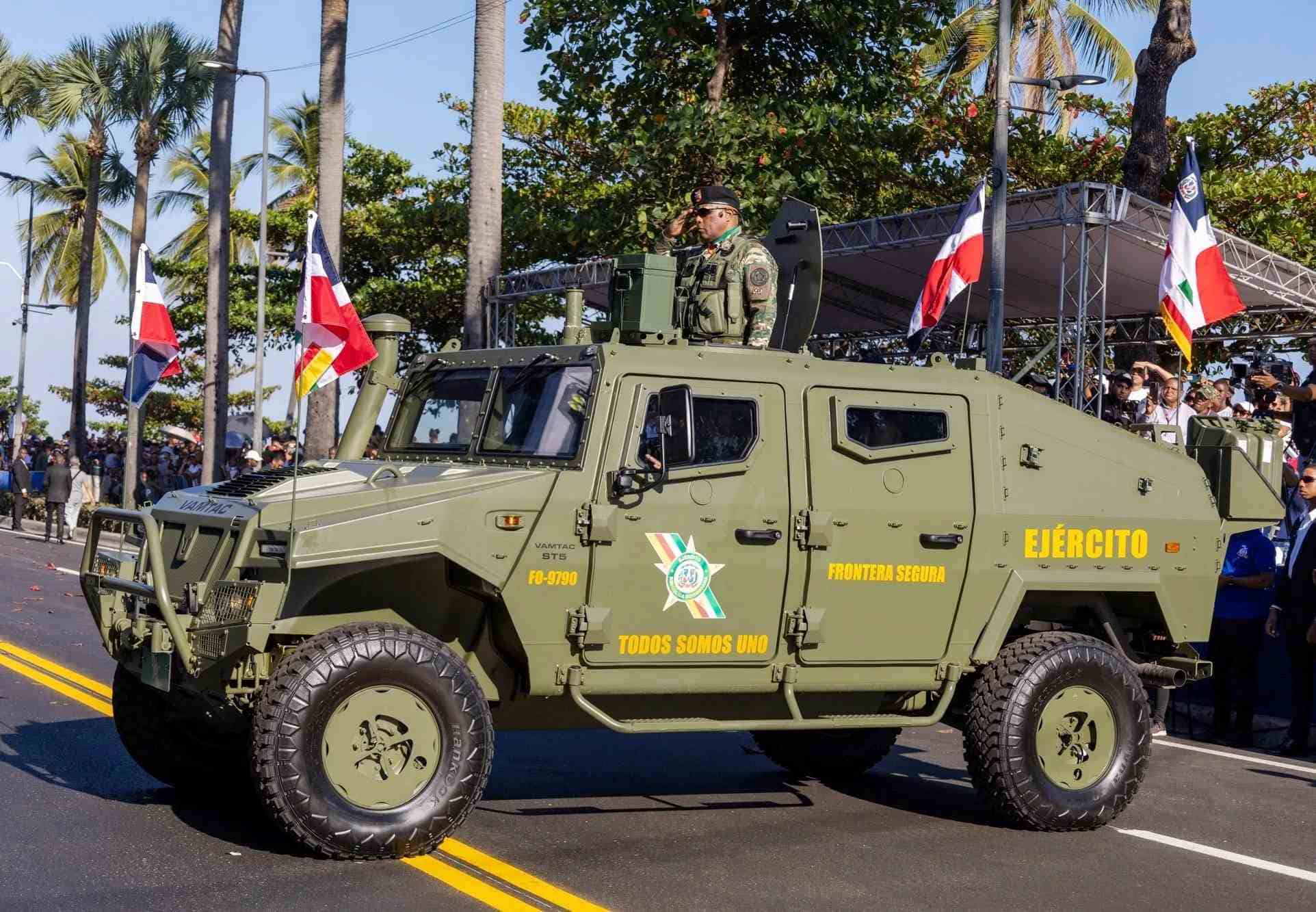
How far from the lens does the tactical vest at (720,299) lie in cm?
873

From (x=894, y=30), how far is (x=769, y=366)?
594 inches

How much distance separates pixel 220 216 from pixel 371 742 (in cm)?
2266

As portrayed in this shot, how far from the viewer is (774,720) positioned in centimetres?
788

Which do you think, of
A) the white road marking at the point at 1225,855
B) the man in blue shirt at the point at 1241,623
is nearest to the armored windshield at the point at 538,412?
the white road marking at the point at 1225,855

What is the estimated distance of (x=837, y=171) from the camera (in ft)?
77.8

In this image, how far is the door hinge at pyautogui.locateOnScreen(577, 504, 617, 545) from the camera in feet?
23.9

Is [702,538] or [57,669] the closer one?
[702,538]

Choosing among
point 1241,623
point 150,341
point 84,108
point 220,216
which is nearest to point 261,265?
point 220,216

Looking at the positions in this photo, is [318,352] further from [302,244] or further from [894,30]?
[302,244]

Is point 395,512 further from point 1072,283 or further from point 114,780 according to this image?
point 1072,283

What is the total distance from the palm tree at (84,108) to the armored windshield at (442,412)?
3391 cm

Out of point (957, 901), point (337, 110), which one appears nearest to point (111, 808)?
point (957, 901)

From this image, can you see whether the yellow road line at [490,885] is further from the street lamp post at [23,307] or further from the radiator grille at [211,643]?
the street lamp post at [23,307]

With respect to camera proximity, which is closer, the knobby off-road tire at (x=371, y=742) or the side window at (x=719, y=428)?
the knobby off-road tire at (x=371, y=742)
